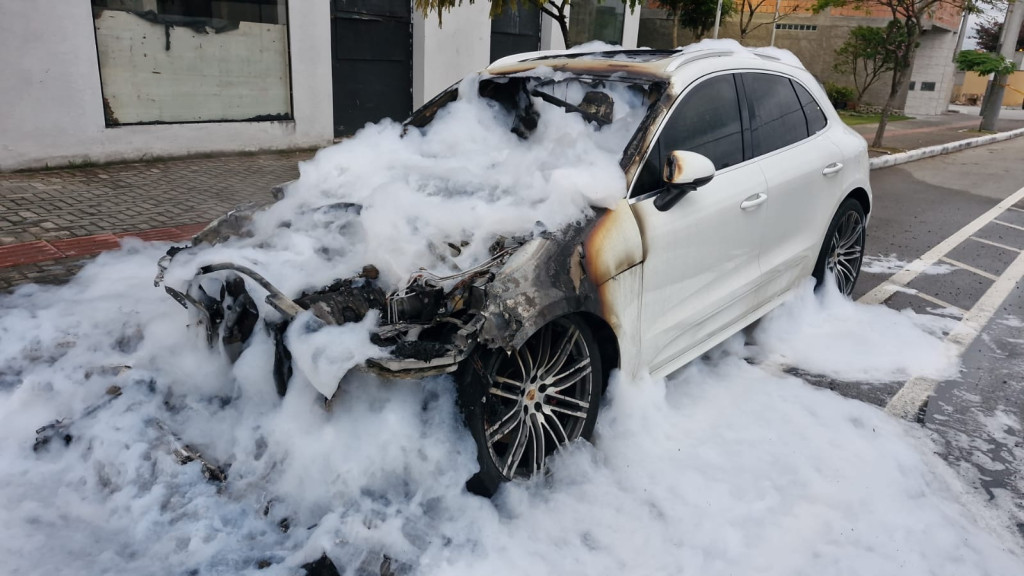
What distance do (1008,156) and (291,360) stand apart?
1894 cm

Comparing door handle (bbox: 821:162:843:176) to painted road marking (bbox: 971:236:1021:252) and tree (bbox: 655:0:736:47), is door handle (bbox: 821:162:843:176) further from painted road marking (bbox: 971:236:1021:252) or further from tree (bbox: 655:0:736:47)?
tree (bbox: 655:0:736:47)

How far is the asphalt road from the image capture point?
380cm

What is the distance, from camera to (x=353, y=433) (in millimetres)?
2967

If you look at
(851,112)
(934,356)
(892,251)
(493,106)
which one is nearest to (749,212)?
(493,106)

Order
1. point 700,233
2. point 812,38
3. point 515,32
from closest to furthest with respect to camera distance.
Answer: point 700,233 < point 515,32 < point 812,38

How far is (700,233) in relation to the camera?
3.70 meters

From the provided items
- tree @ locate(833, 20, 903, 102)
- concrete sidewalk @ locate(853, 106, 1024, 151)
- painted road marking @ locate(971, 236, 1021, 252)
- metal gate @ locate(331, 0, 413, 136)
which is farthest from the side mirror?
tree @ locate(833, 20, 903, 102)

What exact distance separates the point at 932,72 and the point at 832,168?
98.9 feet

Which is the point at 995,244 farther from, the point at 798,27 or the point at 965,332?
the point at 798,27

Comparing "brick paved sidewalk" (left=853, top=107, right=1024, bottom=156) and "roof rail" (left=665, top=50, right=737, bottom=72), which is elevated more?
"roof rail" (left=665, top=50, right=737, bottom=72)

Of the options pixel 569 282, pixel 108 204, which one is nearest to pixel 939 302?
pixel 569 282

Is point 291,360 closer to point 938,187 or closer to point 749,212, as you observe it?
point 749,212

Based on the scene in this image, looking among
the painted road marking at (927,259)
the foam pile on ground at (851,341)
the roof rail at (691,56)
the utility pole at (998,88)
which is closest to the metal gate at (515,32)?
the painted road marking at (927,259)

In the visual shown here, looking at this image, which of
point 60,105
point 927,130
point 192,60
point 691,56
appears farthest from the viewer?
point 927,130
